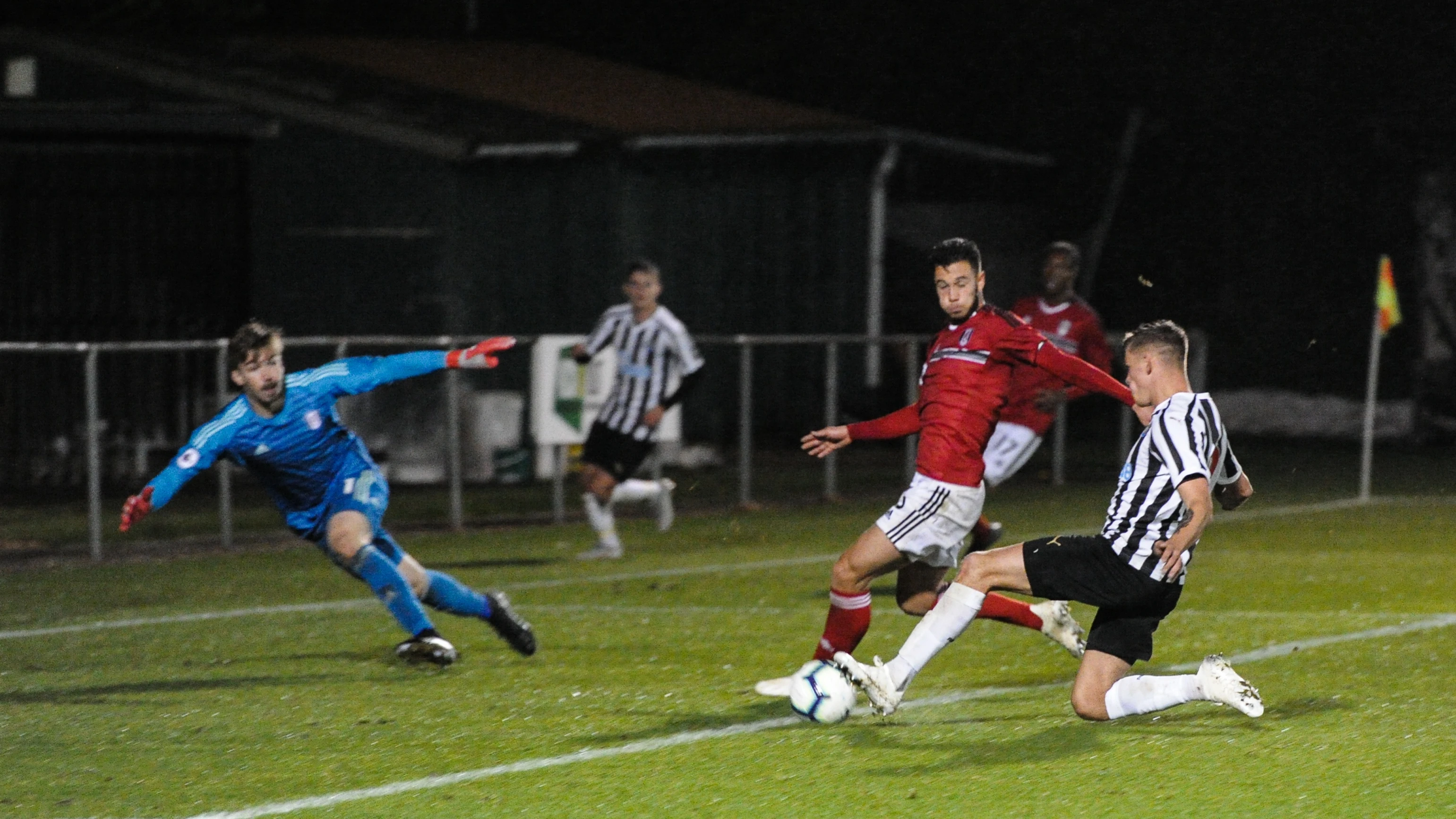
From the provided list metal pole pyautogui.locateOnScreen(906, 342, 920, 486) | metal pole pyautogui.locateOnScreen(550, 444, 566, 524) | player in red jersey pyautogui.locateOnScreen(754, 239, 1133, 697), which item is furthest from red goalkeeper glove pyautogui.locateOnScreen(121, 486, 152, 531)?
metal pole pyautogui.locateOnScreen(906, 342, 920, 486)

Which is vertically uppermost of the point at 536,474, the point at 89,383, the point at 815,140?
the point at 815,140

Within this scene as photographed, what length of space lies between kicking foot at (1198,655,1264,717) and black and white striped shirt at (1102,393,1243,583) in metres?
0.33

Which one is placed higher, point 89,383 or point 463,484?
point 89,383

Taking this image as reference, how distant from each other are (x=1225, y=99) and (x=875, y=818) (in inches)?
894

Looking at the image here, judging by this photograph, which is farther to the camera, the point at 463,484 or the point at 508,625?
the point at 463,484

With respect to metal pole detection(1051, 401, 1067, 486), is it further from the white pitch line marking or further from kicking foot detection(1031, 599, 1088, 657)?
kicking foot detection(1031, 599, 1088, 657)

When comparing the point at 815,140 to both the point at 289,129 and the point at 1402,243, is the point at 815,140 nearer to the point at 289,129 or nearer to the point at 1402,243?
the point at 289,129

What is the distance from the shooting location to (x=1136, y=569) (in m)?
6.85

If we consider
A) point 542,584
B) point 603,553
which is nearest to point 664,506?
point 603,553

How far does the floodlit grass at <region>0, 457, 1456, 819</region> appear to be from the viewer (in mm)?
6254

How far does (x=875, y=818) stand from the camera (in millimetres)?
5941

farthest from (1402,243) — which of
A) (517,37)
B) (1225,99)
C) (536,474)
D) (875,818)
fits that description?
(875,818)

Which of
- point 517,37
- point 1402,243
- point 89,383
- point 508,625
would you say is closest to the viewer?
point 508,625

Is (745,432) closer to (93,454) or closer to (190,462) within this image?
(93,454)
